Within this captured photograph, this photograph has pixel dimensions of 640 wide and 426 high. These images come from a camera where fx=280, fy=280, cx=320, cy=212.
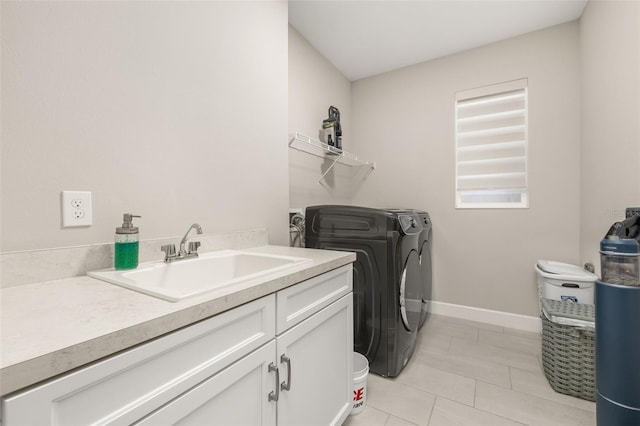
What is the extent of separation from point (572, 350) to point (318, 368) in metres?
1.48

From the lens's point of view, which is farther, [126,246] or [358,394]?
[358,394]

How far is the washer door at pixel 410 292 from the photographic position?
5.65ft

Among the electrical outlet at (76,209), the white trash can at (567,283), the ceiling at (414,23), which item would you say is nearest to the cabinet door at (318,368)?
the electrical outlet at (76,209)

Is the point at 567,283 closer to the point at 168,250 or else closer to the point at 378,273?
the point at 378,273

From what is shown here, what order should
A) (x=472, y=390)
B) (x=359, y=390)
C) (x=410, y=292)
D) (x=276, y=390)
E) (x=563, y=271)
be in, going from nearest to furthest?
1. (x=276, y=390)
2. (x=359, y=390)
3. (x=472, y=390)
4. (x=410, y=292)
5. (x=563, y=271)

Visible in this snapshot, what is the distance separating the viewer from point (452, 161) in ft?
8.64

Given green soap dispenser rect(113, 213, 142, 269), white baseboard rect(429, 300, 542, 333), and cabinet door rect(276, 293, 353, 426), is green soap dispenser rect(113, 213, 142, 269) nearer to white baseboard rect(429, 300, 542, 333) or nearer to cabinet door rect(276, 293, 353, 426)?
cabinet door rect(276, 293, 353, 426)

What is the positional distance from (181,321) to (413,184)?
8.62 ft

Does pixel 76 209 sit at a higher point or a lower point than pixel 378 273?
higher

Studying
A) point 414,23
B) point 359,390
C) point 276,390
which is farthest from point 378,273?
point 414,23

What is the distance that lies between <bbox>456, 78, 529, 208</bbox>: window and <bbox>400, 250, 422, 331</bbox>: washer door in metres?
1.01

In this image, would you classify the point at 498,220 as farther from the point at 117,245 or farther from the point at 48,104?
the point at 48,104

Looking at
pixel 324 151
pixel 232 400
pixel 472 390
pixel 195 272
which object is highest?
pixel 324 151

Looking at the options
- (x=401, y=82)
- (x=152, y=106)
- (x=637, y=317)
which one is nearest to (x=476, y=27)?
(x=401, y=82)
